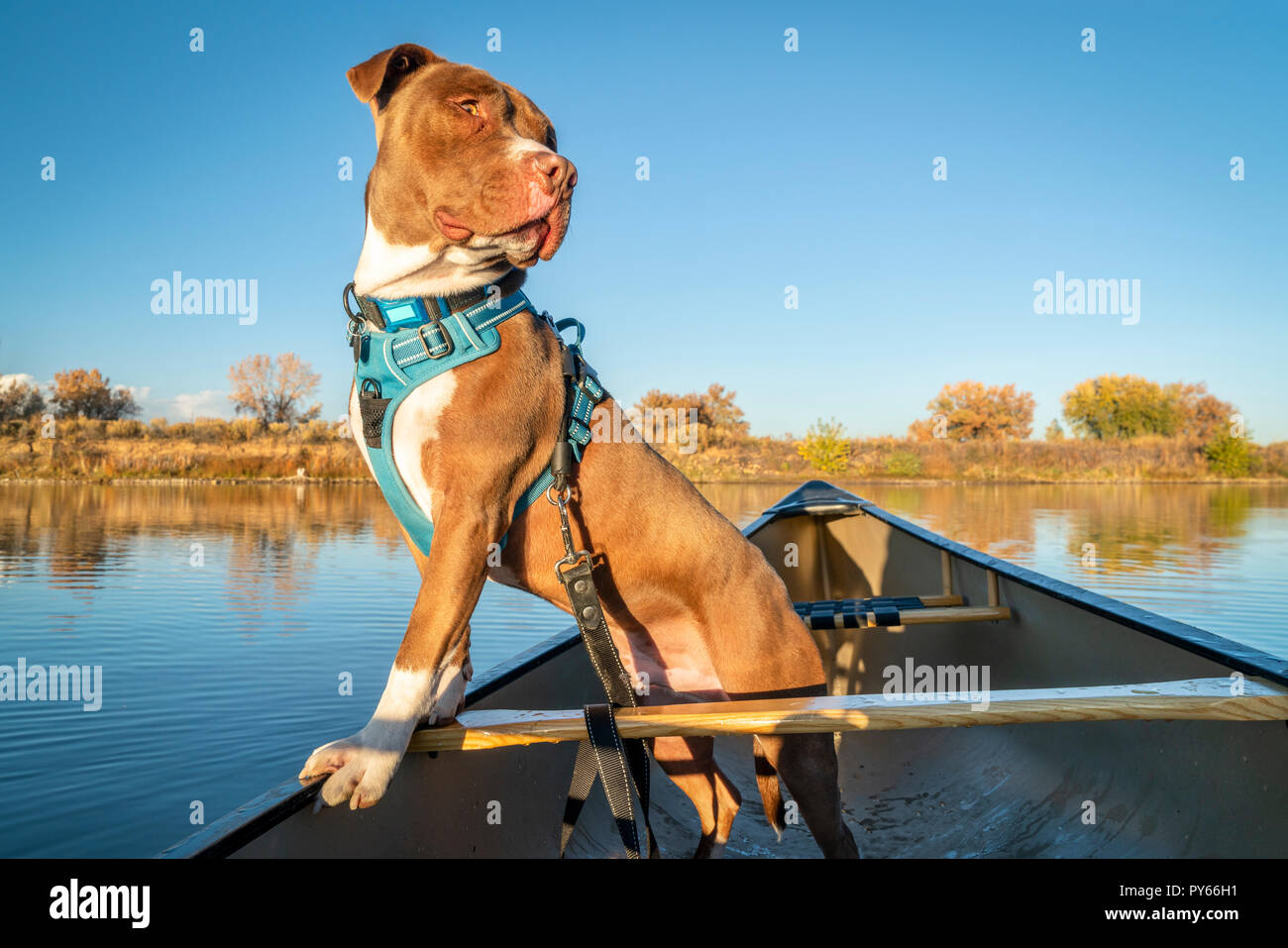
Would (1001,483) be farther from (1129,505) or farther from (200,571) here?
(200,571)

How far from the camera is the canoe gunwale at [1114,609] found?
224 cm

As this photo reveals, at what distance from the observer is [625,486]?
2.27 m

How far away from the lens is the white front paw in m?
1.73

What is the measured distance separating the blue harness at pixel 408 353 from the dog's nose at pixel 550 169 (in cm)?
35

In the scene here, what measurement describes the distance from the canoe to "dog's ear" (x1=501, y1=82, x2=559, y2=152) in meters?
1.52

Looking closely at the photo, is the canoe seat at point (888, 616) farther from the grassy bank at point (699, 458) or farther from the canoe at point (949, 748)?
the grassy bank at point (699, 458)

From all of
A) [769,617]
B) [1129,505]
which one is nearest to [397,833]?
[769,617]

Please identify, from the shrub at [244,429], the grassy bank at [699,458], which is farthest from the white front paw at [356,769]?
the shrub at [244,429]

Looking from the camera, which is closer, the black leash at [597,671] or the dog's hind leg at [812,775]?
the black leash at [597,671]

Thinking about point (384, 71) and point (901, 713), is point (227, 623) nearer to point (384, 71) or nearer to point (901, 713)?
point (384, 71)

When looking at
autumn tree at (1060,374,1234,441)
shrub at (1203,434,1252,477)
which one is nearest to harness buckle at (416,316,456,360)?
shrub at (1203,434,1252,477)

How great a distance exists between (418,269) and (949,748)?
3614 mm

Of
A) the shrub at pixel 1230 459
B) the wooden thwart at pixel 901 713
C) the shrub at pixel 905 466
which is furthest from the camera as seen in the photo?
the shrub at pixel 905 466
